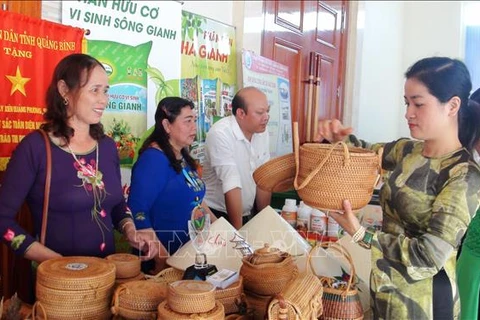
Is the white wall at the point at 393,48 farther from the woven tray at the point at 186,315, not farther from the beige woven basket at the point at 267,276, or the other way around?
the woven tray at the point at 186,315

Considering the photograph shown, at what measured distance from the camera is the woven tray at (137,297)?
1.02 meters

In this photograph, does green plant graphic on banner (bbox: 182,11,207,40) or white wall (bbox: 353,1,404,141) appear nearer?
green plant graphic on banner (bbox: 182,11,207,40)

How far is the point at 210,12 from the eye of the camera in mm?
2955

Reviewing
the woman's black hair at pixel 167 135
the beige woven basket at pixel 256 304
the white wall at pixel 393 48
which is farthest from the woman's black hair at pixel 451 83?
the white wall at pixel 393 48

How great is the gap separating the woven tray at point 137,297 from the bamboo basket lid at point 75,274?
4 centimetres

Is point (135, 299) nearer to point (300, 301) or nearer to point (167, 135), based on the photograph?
point (300, 301)

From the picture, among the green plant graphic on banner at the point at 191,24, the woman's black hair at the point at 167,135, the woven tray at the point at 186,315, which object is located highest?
the green plant graphic on banner at the point at 191,24

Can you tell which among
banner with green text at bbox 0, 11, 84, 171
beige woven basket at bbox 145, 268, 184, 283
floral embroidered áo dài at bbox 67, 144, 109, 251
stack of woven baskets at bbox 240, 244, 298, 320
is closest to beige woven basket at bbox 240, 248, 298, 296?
stack of woven baskets at bbox 240, 244, 298, 320

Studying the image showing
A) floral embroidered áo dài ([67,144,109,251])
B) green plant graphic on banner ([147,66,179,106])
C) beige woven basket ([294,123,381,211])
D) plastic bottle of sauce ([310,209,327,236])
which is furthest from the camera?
green plant graphic on banner ([147,66,179,106])

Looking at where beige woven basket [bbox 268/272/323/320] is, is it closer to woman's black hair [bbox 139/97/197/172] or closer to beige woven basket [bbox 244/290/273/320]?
beige woven basket [bbox 244/290/273/320]

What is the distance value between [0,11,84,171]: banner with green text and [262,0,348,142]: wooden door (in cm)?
180

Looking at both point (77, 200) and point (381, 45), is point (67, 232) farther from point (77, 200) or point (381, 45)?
point (381, 45)

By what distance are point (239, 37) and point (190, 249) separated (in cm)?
215

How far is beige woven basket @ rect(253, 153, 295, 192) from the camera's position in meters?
1.29
